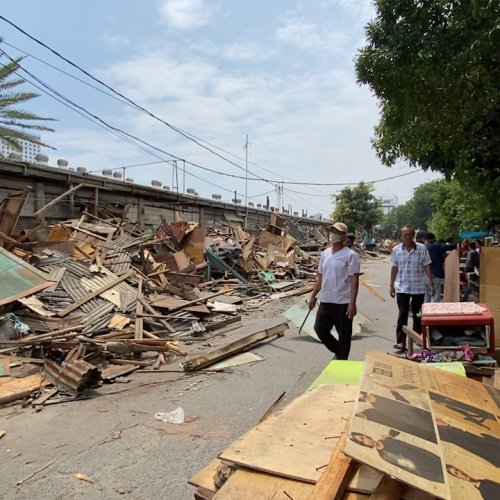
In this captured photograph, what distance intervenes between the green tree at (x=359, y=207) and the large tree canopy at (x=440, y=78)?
139 ft

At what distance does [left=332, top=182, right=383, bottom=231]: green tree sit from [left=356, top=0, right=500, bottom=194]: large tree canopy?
42301mm

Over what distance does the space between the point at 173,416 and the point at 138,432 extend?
1.38ft

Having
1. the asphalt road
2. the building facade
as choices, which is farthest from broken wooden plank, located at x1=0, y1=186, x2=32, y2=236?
the asphalt road

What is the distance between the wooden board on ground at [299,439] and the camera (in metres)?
2.37

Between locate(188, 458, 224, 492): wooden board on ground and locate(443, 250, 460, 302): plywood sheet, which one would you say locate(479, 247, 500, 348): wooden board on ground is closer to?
locate(443, 250, 460, 302): plywood sheet

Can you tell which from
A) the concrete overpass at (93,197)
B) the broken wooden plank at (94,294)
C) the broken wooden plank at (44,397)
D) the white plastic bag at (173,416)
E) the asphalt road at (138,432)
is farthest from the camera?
the concrete overpass at (93,197)

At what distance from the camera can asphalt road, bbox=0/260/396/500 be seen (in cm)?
333

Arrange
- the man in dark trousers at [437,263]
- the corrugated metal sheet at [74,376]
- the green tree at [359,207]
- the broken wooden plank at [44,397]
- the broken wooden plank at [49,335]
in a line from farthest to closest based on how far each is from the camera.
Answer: the green tree at [359,207] < the man in dark trousers at [437,263] < the broken wooden plank at [49,335] < the corrugated metal sheet at [74,376] < the broken wooden plank at [44,397]

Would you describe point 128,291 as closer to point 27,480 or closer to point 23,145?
point 27,480

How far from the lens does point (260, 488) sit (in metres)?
2.21

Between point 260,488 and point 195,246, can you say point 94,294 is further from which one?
point 260,488

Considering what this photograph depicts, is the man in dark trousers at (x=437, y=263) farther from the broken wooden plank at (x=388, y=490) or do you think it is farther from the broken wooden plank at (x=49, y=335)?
the broken wooden plank at (x=388, y=490)

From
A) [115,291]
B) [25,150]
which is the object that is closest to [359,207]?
[25,150]

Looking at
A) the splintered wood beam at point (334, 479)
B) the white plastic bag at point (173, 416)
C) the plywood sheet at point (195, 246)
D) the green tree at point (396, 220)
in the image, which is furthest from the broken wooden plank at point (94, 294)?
the green tree at point (396, 220)
